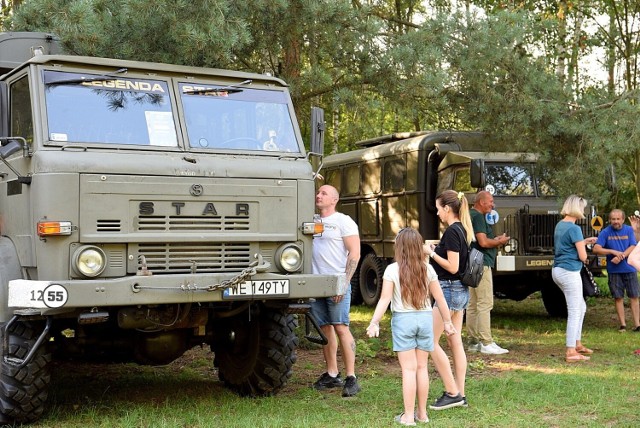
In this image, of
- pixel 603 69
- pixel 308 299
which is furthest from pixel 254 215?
pixel 603 69

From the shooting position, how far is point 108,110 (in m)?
7.12

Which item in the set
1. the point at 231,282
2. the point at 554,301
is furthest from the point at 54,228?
the point at 554,301

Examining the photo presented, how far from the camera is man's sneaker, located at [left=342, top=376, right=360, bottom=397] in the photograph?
7.92m

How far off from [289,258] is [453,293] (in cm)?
133

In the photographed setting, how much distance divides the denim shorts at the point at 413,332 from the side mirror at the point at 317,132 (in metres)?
1.81

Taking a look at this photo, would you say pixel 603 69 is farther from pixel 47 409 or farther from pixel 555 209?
pixel 47 409

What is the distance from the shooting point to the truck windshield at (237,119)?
24.4 ft

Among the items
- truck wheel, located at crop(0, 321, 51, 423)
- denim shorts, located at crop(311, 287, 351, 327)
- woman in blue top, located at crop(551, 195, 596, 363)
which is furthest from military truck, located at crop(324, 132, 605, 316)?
truck wheel, located at crop(0, 321, 51, 423)

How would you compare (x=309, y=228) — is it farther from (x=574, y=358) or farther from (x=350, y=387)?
(x=574, y=358)

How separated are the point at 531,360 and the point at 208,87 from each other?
474cm

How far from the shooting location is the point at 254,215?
23.8 feet

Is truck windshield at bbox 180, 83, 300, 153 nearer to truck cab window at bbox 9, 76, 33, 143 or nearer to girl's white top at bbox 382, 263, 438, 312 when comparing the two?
truck cab window at bbox 9, 76, 33, 143

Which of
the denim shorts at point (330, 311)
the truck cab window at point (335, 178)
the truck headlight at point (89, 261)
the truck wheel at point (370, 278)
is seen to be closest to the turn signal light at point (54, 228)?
the truck headlight at point (89, 261)

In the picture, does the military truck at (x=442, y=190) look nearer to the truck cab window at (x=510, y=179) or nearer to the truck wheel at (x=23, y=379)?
the truck cab window at (x=510, y=179)
